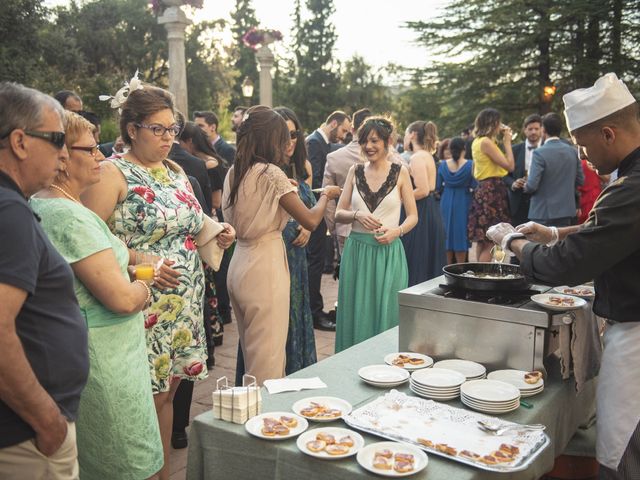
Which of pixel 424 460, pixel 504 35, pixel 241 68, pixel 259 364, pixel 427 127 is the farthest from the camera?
pixel 241 68

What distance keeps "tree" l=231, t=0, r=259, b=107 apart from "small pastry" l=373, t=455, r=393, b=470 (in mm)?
39900

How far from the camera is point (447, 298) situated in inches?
98.2

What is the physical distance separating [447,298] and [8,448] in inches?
65.6

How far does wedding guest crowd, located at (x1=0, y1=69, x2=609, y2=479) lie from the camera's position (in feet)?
4.94

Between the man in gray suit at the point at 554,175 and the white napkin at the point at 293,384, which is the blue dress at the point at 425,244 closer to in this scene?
the man in gray suit at the point at 554,175

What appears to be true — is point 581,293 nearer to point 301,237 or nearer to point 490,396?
point 490,396

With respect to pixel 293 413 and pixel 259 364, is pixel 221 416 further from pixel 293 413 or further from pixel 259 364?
pixel 259 364

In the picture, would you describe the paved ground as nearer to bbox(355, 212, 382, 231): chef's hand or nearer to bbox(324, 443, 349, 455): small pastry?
bbox(355, 212, 382, 231): chef's hand

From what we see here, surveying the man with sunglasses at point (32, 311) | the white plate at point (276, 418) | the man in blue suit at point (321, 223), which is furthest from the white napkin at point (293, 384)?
the man in blue suit at point (321, 223)

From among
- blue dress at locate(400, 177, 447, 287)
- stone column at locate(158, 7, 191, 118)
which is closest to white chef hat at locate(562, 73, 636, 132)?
blue dress at locate(400, 177, 447, 287)

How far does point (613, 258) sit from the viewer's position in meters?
2.10

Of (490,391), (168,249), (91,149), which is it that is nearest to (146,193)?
(168,249)

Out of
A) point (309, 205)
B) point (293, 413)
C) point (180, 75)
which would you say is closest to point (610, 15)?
point (180, 75)

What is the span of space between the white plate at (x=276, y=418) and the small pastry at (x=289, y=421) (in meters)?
0.01
